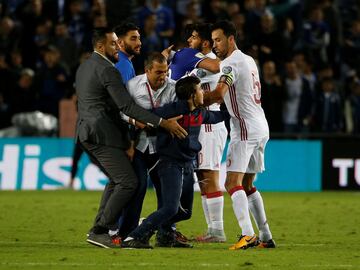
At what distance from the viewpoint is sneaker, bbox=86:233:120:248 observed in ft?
35.7

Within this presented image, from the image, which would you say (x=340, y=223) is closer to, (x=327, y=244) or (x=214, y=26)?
(x=327, y=244)

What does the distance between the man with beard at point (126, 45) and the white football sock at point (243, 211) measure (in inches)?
66.9

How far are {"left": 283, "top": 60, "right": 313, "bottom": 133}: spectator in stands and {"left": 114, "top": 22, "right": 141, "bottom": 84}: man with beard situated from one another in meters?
10.5

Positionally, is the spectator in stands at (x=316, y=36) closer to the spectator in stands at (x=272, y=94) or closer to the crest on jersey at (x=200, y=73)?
the spectator in stands at (x=272, y=94)

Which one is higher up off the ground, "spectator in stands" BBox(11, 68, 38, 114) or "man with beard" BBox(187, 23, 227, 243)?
"spectator in stands" BBox(11, 68, 38, 114)

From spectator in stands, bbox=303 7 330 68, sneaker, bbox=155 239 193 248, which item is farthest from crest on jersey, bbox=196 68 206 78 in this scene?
spectator in stands, bbox=303 7 330 68

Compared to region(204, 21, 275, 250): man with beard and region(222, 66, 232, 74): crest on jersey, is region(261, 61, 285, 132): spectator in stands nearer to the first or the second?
region(204, 21, 275, 250): man with beard

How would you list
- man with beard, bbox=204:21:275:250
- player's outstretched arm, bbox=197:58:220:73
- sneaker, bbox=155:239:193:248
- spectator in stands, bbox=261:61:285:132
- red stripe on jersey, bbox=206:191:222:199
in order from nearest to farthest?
man with beard, bbox=204:21:275:250, sneaker, bbox=155:239:193:248, player's outstretched arm, bbox=197:58:220:73, red stripe on jersey, bbox=206:191:222:199, spectator in stands, bbox=261:61:285:132

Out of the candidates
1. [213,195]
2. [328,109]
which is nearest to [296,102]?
[328,109]

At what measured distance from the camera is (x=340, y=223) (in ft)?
48.2

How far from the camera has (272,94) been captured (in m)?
21.2

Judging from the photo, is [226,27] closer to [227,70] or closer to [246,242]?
[227,70]

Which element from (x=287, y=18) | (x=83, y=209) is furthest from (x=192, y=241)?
(x=287, y=18)

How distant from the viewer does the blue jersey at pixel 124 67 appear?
1137cm
